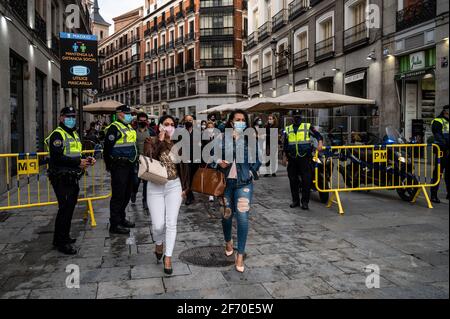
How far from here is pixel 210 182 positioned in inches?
187

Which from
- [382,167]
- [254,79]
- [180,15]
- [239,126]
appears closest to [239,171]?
[239,126]

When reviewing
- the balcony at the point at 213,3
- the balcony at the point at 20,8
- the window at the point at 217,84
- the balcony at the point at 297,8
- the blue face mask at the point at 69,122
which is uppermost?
the balcony at the point at 213,3

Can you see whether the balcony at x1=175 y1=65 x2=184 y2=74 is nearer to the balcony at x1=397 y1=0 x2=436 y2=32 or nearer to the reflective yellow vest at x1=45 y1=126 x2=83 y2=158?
the balcony at x1=397 y1=0 x2=436 y2=32

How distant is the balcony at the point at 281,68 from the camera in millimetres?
26495

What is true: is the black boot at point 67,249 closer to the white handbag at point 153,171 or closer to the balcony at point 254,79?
the white handbag at point 153,171

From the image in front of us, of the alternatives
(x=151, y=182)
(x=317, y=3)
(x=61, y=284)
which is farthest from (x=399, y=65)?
(x=61, y=284)

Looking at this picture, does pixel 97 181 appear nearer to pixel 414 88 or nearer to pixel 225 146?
A: pixel 225 146

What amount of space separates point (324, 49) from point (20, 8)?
47.6ft

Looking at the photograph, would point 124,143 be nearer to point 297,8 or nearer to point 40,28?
point 40,28

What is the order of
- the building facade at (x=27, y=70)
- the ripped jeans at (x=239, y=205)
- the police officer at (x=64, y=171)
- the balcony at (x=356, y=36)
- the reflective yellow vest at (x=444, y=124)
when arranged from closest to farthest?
the ripped jeans at (x=239, y=205), the police officer at (x=64, y=171), the reflective yellow vest at (x=444, y=124), the building facade at (x=27, y=70), the balcony at (x=356, y=36)

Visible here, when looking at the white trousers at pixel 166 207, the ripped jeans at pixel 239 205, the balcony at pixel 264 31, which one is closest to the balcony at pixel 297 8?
the balcony at pixel 264 31

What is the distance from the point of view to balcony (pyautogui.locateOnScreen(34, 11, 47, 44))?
14.1 m

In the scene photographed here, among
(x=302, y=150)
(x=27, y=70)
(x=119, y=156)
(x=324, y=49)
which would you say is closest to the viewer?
(x=119, y=156)

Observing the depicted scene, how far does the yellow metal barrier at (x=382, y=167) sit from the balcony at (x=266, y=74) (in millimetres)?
21116
